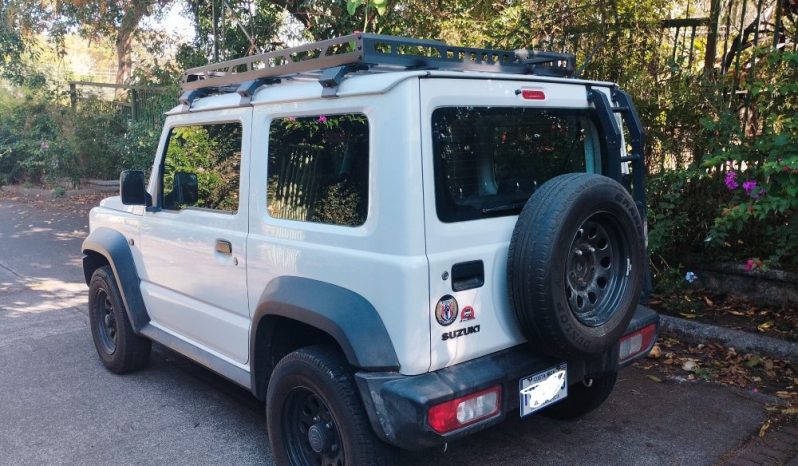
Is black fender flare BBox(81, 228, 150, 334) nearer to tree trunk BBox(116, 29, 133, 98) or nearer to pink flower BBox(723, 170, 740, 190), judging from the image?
pink flower BBox(723, 170, 740, 190)

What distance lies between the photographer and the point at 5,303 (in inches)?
267

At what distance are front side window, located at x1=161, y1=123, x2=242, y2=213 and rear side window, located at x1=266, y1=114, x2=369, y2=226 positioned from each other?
375 millimetres

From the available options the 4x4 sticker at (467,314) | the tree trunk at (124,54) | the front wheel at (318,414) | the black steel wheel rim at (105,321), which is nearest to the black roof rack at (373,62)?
the 4x4 sticker at (467,314)

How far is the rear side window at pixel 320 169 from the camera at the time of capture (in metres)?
2.79

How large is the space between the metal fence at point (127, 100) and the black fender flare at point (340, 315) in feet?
30.4

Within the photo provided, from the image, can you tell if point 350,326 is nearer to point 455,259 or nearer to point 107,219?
point 455,259

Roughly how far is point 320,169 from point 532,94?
105cm

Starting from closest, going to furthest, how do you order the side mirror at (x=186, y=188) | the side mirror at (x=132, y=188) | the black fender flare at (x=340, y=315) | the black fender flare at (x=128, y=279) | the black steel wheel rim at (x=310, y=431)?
1. the black fender flare at (x=340, y=315)
2. the black steel wheel rim at (x=310, y=431)
3. the side mirror at (x=186, y=188)
4. the side mirror at (x=132, y=188)
5. the black fender flare at (x=128, y=279)

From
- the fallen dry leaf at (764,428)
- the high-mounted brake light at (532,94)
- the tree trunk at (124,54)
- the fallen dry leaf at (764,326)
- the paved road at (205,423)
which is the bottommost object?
the paved road at (205,423)

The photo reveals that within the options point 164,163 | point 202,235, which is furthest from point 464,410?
point 164,163

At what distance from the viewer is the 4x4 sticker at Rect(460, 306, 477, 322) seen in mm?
2664

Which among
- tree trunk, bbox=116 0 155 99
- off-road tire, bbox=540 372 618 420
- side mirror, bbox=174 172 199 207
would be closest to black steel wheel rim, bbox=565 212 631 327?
off-road tire, bbox=540 372 618 420

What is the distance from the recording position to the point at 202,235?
370cm

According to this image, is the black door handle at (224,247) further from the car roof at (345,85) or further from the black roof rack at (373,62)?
the black roof rack at (373,62)
